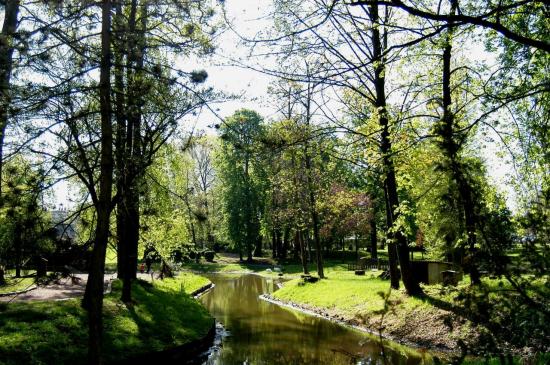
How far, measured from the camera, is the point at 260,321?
66.6 feet

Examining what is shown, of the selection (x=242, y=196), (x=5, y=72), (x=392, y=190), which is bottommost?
(x=392, y=190)

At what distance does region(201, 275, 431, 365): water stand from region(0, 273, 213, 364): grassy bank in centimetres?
153

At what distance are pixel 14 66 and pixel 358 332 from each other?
13.3 metres

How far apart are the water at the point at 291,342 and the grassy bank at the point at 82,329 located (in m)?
1.53

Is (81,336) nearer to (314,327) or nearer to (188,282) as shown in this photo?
(314,327)

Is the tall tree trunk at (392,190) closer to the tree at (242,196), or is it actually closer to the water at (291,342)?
the water at (291,342)

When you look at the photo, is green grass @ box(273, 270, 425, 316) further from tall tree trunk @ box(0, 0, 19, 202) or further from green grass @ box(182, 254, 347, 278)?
green grass @ box(182, 254, 347, 278)

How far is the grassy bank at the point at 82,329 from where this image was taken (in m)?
10.8

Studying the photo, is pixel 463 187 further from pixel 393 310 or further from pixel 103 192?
pixel 393 310

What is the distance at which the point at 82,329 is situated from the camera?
40.8 ft

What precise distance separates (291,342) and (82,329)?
6754 millimetres

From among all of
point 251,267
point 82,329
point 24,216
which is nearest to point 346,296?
point 82,329

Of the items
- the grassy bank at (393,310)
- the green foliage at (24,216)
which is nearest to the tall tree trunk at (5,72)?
the green foliage at (24,216)

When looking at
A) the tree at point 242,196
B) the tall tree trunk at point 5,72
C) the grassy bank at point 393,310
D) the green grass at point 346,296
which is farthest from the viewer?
the tree at point 242,196
